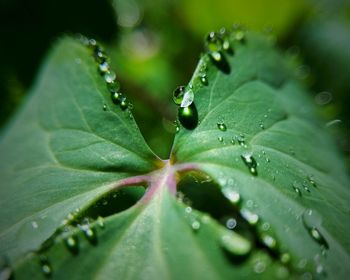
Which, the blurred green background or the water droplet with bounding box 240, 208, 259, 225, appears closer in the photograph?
the water droplet with bounding box 240, 208, 259, 225

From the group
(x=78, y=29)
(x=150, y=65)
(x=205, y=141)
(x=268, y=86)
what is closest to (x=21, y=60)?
(x=78, y=29)

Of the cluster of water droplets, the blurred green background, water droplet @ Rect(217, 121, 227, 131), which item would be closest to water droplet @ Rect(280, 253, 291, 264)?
water droplet @ Rect(217, 121, 227, 131)

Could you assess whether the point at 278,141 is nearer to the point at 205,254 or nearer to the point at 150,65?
the point at 205,254

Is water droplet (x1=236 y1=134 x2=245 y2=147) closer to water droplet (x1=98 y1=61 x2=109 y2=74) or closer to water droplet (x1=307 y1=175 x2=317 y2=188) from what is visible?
water droplet (x1=307 y1=175 x2=317 y2=188)

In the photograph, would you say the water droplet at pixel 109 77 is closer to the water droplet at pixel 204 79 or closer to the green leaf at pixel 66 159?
the green leaf at pixel 66 159

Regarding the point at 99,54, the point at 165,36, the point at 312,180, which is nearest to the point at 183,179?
the point at 312,180

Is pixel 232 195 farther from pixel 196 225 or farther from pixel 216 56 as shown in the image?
pixel 216 56
